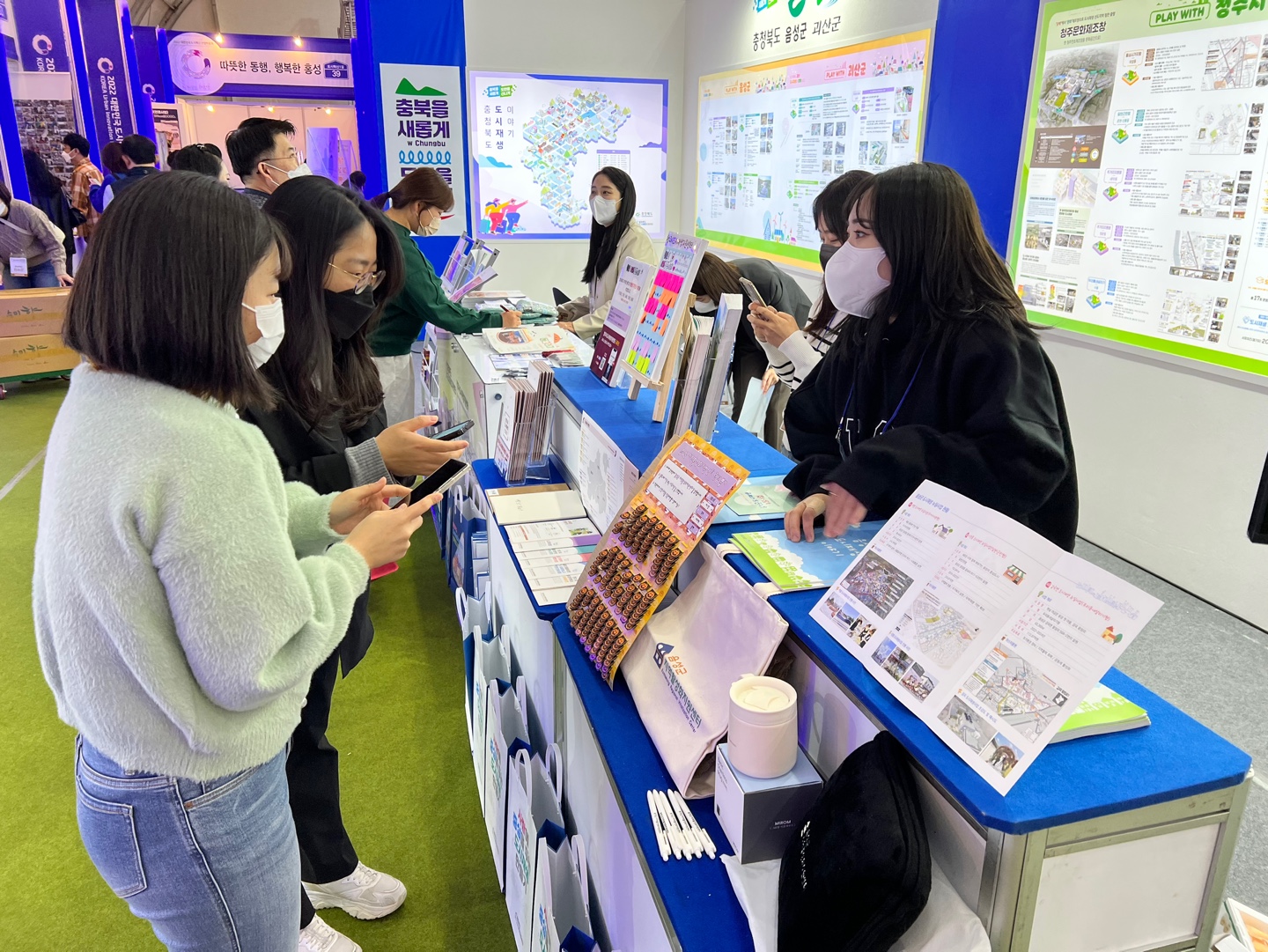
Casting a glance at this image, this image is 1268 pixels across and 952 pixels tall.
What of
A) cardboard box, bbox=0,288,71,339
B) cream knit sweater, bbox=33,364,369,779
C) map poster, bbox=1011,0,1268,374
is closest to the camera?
cream knit sweater, bbox=33,364,369,779

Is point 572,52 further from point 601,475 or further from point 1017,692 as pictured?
point 1017,692

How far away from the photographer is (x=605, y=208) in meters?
4.36

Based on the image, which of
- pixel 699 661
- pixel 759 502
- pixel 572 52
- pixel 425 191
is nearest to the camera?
pixel 699 661

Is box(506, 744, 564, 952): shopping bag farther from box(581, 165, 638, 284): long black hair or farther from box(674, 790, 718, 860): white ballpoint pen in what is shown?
box(581, 165, 638, 284): long black hair

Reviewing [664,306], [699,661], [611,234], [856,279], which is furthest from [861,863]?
[611,234]

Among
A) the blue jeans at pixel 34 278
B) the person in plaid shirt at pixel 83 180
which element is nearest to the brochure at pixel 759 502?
the blue jeans at pixel 34 278

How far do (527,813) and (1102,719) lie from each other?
110cm

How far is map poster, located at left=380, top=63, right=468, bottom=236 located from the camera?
673 cm

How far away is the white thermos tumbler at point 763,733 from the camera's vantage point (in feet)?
3.24

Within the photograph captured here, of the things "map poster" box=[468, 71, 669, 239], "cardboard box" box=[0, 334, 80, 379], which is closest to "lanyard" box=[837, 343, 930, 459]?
A: "map poster" box=[468, 71, 669, 239]

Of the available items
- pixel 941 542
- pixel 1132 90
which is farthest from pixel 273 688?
pixel 1132 90

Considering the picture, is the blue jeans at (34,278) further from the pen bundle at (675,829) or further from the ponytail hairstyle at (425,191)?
the pen bundle at (675,829)

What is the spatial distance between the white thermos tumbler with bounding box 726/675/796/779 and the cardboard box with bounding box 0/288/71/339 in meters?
7.05

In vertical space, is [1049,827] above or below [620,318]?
below
